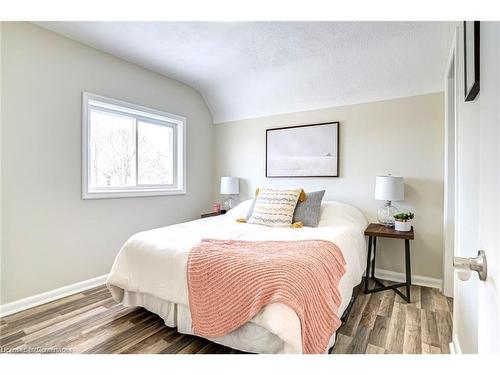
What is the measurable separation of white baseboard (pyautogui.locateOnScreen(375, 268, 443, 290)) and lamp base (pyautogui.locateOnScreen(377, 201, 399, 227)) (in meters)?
0.59

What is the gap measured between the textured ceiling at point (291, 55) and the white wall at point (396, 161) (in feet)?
0.47

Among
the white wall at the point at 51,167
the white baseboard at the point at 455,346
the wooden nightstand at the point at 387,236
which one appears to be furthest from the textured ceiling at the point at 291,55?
the white baseboard at the point at 455,346

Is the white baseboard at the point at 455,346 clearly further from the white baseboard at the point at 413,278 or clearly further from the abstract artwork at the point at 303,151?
the abstract artwork at the point at 303,151

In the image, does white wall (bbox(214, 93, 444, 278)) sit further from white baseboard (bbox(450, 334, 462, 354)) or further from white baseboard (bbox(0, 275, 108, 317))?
white baseboard (bbox(0, 275, 108, 317))

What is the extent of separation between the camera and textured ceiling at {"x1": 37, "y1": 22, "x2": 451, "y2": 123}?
2250 millimetres

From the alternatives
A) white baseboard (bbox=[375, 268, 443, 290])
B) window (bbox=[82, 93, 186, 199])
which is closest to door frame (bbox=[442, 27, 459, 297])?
white baseboard (bbox=[375, 268, 443, 290])

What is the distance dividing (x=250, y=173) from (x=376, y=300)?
221 cm

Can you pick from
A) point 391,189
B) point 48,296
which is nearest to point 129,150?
point 48,296

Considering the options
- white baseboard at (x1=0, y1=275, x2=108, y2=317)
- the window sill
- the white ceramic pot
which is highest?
the window sill

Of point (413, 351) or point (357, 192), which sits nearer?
point (413, 351)

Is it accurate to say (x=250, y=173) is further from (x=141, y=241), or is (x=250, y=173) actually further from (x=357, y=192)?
(x=141, y=241)

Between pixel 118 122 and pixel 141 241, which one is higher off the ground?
pixel 118 122
